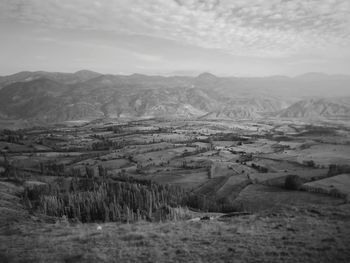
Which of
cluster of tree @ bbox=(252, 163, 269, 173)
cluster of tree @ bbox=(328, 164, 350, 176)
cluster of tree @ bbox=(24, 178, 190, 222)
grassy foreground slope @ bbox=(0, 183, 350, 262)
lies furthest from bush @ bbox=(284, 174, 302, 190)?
grassy foreground slope @ bbox=(0, 183, 350, 262)

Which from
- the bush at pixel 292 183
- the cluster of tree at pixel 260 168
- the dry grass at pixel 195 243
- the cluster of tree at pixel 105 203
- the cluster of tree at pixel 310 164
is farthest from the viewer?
the cluster of tree at pixel 310 164

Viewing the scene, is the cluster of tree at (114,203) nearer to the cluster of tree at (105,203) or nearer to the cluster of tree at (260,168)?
the cluster of tree at (105,203)

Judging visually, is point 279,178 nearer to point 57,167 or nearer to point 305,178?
point 305,178

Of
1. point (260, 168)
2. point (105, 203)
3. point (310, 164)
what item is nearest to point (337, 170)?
point (310, 164)

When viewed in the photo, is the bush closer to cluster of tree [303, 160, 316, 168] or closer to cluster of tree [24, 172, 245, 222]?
cluster of tree [24, 172, 245, 222]

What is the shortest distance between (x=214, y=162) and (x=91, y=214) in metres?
94.4

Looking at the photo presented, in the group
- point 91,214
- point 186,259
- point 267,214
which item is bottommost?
point 91,214

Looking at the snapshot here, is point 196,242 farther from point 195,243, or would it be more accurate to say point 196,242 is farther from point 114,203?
point 114,203

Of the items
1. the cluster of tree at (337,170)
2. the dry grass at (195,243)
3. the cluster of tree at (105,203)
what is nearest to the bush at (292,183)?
the cluster of tree at (337,170)

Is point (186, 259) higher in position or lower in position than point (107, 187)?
higher

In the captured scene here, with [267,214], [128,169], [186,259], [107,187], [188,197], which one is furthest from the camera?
[128,169]

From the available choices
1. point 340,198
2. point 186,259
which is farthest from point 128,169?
point 186,259

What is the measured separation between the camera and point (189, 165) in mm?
164500

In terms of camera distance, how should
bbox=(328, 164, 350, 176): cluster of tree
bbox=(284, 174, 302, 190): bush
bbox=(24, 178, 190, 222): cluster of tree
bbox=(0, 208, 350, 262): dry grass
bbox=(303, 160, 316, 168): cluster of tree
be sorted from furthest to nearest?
bbox=(303, 160, 316, 168): cluster of tree → bbox=(328, 164, 350, 176): cluster of tree → bbox=(284, 174, 302, 190): bush → bbox=(24, 178, 190, 222): cluster of tree → bbox=(0, 208, 350, 262): dry grass
